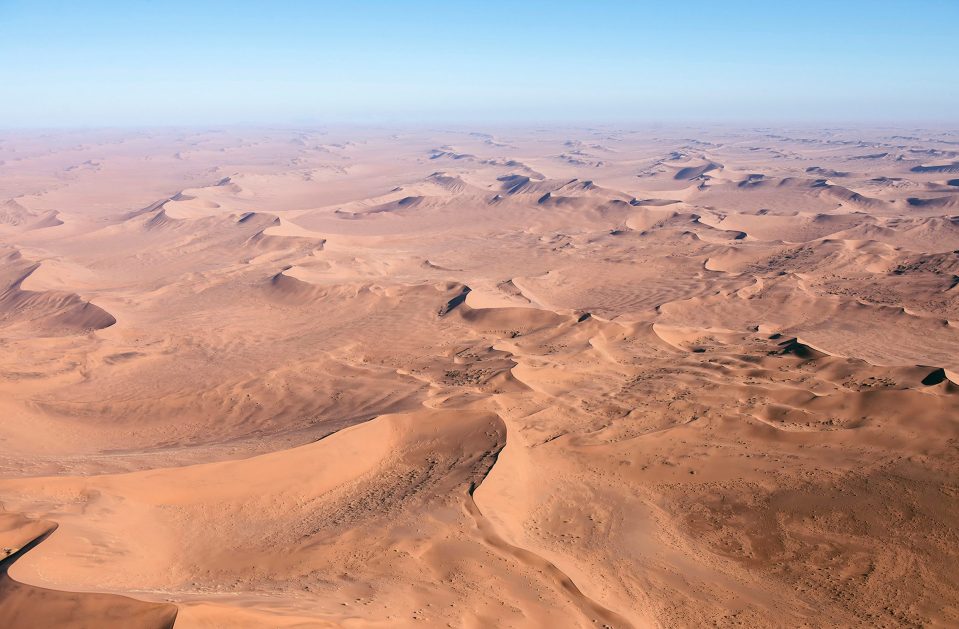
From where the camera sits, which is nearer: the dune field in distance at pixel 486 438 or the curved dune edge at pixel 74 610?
the curved dune edge at pixel 74 610

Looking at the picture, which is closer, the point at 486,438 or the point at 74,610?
the point at 74,610

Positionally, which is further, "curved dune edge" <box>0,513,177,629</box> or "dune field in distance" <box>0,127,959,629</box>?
"dune field in distance" <box>0,127,959,629</box>

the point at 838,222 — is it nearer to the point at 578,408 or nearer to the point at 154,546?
the point at 578,408

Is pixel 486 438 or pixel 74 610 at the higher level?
pixel 74 610

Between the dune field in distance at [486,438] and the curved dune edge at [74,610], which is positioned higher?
the curved dune edge at [74,610]

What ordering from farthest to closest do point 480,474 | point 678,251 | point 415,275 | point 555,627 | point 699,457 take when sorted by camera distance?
point 678,251, point 415,275, point 699,457, point 480,474, point 555,627

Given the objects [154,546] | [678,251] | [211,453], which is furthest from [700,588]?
[678,251]

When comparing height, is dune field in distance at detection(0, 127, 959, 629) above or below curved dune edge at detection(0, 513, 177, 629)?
below

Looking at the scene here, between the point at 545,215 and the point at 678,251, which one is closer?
the point at 678,251
